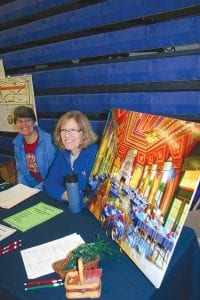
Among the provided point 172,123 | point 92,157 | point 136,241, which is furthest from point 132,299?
point 92,157

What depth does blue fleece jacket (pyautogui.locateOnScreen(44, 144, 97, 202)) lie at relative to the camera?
1.87 metres

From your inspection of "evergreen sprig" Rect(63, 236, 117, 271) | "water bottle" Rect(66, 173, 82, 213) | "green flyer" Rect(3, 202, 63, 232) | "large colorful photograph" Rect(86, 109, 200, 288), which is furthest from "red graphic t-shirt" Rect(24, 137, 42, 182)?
"evergreen sprig" Rect(63, 236, 117, 271)

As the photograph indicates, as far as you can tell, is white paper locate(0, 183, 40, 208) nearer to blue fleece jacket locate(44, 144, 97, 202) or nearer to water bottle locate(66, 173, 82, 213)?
blue fleece jacket locate(44, 144, 97, 202)

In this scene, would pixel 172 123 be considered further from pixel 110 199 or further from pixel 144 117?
pixel 110 199

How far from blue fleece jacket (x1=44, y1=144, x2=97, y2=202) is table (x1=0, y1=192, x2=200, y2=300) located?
0.22 meters

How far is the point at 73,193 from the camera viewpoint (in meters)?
1.60

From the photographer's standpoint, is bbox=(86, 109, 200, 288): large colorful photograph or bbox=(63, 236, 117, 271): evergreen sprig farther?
bbox=(63, 236, 117, 271): evergreen sprig

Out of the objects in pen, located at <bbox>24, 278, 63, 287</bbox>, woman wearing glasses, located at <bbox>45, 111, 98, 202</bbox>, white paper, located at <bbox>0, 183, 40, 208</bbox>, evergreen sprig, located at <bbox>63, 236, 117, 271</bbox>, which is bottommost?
white paper, located at <bbox>0, 183, 40, 208</bbox>

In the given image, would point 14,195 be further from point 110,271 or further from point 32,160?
point 110,271

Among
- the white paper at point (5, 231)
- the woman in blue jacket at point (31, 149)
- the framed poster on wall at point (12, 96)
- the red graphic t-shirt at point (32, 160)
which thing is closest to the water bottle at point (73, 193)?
the white paper at point (5, 231)

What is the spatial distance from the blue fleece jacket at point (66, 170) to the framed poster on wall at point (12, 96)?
1.48 m

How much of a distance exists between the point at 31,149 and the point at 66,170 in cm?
85

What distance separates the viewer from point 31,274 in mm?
1163

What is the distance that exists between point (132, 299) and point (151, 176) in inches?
17.4
